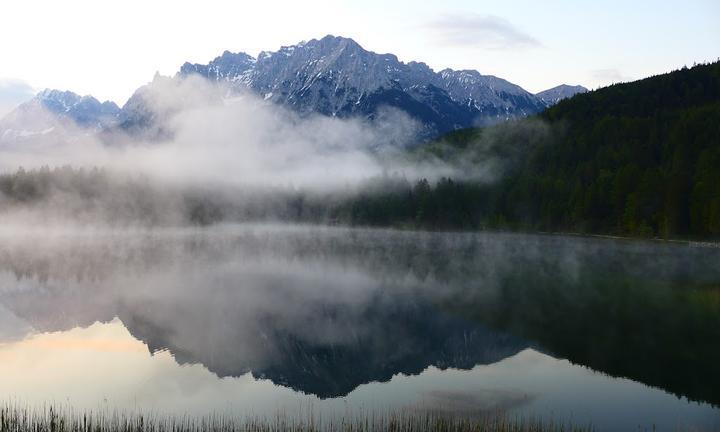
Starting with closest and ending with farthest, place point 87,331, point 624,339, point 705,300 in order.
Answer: point 624,339, point 87,331, point 705,300

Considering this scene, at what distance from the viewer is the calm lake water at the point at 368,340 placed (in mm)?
29797

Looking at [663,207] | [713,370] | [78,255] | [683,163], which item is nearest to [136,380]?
[713,370]

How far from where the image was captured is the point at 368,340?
149ft

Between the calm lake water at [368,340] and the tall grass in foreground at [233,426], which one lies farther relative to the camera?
the calm lake water at [368,340]

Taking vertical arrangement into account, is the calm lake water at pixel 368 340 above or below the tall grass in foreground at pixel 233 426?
below

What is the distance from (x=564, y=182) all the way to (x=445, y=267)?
120 metres

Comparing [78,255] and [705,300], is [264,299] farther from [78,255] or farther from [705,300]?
[78,255]

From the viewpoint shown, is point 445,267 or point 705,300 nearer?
point 705,300

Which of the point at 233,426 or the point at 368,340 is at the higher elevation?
the point at 233,426

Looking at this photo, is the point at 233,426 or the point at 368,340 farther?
the point at 368,340

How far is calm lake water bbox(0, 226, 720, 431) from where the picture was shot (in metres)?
29.8

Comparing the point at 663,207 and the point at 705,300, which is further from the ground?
the point at 663,207

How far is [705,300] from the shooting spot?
5716 centimetres

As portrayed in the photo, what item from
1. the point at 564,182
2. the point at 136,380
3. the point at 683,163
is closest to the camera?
the point at 136,380
